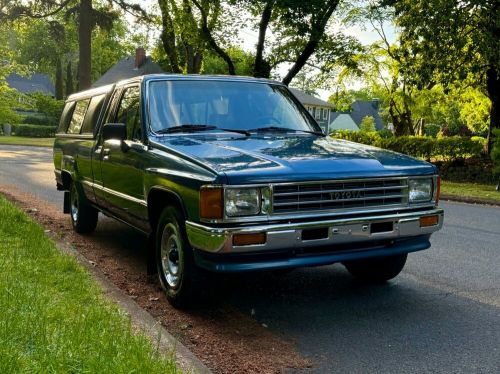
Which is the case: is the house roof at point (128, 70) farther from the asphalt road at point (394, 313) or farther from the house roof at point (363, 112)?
the asphalt road at point (394, 313)

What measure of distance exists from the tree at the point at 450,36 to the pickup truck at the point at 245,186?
43.9 ft

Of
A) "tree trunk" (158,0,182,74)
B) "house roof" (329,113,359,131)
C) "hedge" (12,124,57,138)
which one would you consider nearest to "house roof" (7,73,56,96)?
"hedge" (12,124,57,138)

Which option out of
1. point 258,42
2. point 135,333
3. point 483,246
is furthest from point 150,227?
point 258,42

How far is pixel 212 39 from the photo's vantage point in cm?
2827

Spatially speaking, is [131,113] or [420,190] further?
[131,113]

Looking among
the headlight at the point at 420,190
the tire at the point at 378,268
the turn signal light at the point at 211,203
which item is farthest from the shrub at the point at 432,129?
the turn signal light at the point at 211,203

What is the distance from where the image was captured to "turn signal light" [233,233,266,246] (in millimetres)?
4062

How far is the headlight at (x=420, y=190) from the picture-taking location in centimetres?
482

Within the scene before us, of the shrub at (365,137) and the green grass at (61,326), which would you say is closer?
the green grass at (61,326)

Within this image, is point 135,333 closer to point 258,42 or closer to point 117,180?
point 117,180

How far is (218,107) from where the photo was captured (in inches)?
227

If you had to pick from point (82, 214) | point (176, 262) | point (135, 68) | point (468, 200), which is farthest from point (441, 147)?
point (135, 68)

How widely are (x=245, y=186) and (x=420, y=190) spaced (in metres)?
1.66

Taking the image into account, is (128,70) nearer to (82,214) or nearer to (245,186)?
(82,214)
